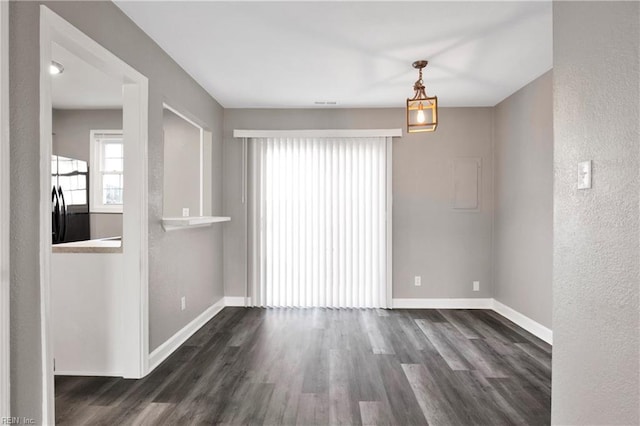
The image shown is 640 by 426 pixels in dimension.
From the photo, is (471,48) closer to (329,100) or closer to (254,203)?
(329,100)

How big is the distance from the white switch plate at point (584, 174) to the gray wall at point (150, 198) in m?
2.47

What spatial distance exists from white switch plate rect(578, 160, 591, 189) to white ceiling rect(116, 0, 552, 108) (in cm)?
138

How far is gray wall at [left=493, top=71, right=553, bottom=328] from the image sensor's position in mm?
3557

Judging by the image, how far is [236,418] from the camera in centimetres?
222

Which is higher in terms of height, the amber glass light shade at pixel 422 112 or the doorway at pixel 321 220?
the amber glass light shade at pixel 422 112

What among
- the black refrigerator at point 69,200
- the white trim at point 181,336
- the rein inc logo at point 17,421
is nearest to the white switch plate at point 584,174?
the rein inc logo at point 17,421

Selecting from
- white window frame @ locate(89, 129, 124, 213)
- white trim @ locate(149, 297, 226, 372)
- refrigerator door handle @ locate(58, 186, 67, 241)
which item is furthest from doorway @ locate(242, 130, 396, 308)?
refrigerator door handle @ locate(58, 186, 67, 241)

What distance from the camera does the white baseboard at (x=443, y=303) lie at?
474cm

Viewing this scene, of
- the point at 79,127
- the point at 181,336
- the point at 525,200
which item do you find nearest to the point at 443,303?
the point at 525,200

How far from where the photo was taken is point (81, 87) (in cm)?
420

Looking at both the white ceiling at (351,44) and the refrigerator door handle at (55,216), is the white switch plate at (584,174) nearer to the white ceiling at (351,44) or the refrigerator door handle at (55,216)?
the white ceiling at (351,44)

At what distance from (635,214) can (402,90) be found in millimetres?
3041

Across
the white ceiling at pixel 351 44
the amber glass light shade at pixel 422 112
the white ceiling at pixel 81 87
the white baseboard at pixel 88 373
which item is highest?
the white ceiling at pixel 81 87

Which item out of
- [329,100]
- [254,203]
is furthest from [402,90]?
[254,203]
